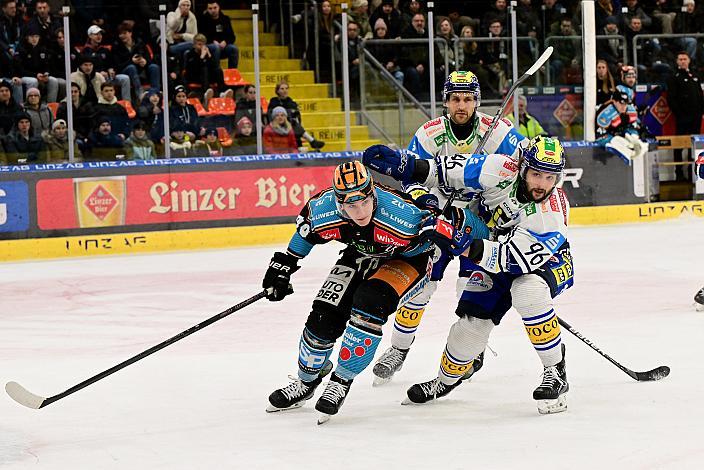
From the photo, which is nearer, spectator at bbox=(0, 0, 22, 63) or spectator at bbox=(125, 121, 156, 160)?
spectator at bbox=(0, 0, 22, 63)

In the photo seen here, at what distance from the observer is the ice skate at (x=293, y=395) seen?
4.97 meters

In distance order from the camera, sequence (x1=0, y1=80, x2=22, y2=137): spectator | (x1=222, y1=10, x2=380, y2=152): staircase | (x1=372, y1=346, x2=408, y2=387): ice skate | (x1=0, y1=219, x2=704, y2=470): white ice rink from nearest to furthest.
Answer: (x1=0, y1=219, x2=704, y2=470): white ice rink → (x1=372, y1=346, x2=408, y2=387): ice skate → (x1=0, y1=80, x2=22, y2=137): spectator → (x1=222, y1=10, x2=380, y2=152): staircase

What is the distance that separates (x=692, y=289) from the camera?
811cm

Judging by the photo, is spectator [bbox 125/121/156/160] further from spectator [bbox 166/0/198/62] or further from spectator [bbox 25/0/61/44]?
spectator [bbox 25/0/61/44]

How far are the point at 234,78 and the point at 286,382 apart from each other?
665 cm

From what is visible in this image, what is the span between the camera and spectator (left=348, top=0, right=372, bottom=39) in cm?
1269

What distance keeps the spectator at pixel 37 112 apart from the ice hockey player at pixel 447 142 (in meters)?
5.92

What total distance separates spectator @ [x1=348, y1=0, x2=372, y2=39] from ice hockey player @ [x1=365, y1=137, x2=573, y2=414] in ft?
25.4

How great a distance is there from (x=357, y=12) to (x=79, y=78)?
3.17 metres

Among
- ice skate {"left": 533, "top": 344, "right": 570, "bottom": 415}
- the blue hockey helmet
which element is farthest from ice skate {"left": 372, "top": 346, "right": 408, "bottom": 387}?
the blue hockey helmet

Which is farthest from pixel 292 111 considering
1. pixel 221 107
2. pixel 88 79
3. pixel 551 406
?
pixel 551 406

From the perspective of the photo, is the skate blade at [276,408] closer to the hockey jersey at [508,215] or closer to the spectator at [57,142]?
the hockey jersey at [508,215]

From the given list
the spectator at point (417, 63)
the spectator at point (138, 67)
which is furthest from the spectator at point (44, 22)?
the spectator at point (417, 63)

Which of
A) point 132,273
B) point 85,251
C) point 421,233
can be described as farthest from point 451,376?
point 85,251
